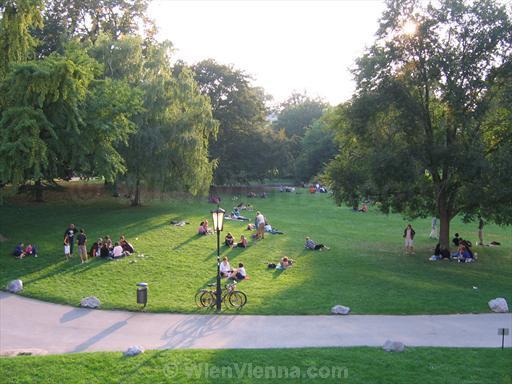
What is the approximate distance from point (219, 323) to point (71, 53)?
1553 cm

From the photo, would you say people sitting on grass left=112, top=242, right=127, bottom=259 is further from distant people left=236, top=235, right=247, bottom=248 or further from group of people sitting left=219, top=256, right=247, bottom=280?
distant people left=236, top=235, right=247, bottom=248

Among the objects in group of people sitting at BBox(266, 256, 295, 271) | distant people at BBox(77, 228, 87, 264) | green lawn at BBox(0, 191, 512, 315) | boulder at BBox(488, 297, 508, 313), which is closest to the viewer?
boulder at BBox(488, 297, 508, 313)

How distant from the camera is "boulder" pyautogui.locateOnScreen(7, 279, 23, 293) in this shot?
16828 millimetres

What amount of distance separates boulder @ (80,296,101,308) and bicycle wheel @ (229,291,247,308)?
423 centimetres

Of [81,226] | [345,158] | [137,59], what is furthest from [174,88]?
[345,158]

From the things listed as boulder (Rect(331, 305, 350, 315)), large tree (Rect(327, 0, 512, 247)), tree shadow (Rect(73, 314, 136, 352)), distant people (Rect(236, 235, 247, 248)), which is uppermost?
large tree (Rect(327, 0, 512, 247))

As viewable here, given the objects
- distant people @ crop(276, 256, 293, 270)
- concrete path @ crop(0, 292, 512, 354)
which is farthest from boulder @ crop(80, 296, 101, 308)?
distant people @ crop(276, 256, 293, 270)

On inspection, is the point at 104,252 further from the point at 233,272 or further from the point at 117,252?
the point at 233,272

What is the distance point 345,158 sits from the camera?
24.8 m

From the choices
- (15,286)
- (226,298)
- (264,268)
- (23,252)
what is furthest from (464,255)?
(23,252)

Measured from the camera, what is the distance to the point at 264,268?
20.5 metres

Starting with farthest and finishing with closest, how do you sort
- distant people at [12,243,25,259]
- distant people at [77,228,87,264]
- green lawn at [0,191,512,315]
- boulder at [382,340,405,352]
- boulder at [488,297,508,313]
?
distant people at [12,243,25,259] → distant people at [77,228,87,264] → green lawn at [0,191,512,315] → boulder at [488,297,508,313] → boulder at [382,340,405,352]

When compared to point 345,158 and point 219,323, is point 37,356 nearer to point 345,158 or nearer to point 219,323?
point 219,323

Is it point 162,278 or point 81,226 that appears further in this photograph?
point 81,226
